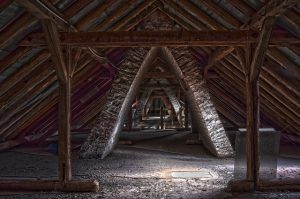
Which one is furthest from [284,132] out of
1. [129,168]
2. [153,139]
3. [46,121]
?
[46,121]

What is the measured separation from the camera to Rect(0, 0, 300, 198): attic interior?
19.7 feet

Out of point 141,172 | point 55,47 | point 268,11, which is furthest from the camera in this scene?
point 141,172

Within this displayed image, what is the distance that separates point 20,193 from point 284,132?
954cm

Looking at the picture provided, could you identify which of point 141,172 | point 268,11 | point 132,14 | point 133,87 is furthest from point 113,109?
point 268,11

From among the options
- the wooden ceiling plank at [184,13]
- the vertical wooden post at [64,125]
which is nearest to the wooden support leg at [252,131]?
the wooden ceiling plank at [184,13]

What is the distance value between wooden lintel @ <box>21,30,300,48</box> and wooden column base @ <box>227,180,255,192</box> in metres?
2.58

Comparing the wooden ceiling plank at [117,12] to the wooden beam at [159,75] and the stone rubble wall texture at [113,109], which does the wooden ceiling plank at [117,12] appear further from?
the wooden beam at [159,75]

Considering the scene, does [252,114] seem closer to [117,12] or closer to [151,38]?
[151,38]

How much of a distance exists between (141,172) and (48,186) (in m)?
2.32

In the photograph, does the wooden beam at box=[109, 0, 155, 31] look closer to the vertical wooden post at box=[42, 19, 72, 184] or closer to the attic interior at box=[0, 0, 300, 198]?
the attic interior at box=[0, 0, 300, 198]

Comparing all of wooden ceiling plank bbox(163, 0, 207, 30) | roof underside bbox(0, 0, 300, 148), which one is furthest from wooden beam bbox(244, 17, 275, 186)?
wooden ceiling plank bbox(163, 0, 207, 30)

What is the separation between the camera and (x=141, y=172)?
776 centimetres

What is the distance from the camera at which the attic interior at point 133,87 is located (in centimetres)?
601

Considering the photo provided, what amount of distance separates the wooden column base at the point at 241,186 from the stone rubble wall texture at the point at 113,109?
4.30m
